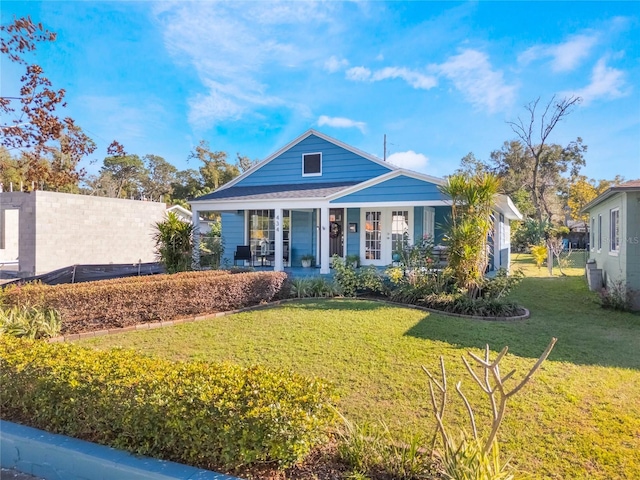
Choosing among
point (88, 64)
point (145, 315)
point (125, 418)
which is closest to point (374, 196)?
point (145, 315)

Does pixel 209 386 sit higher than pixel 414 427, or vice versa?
pixel 209 386

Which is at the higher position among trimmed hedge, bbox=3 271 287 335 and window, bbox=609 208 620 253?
window, bbox=609 208 620 253

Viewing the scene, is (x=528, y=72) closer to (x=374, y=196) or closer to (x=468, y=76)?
(x=468, y=76)

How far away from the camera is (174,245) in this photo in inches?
468

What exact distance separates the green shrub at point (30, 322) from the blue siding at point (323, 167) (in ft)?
35.4

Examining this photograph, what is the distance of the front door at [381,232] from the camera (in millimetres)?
13773

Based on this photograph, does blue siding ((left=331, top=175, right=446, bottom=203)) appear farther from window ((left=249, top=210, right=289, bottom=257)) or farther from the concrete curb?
the concrete curb

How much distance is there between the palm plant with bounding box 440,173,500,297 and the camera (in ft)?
28.3

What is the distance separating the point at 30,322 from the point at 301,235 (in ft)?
34.0

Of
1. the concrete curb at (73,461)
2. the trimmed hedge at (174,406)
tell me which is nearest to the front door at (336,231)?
the trimmed hedge at (174,406)

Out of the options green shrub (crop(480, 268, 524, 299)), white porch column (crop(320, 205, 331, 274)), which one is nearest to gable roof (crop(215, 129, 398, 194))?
white porch column (crop(320, 205, 331, 274))

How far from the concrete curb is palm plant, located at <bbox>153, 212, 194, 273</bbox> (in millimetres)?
9000

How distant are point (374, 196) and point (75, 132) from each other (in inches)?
304

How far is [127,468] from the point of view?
2545mm
